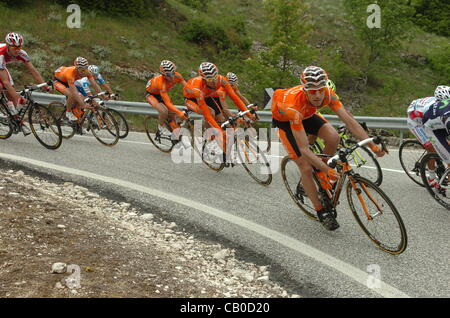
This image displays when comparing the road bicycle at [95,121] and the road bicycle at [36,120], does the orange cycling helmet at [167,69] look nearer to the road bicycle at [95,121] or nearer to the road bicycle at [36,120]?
the road bicycle at [95,121]

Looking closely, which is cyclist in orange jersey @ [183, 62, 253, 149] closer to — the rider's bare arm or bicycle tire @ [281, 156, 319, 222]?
bicycle tire @ [281, 156, 319, 222]

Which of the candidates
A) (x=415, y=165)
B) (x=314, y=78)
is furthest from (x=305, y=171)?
(x=415, y=165)

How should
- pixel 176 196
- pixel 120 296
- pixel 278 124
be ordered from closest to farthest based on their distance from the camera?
pixel 120 296 → pixel 278 124 → pixel 176 196

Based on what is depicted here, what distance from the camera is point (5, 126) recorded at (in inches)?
381

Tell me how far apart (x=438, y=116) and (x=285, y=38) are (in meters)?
18.5

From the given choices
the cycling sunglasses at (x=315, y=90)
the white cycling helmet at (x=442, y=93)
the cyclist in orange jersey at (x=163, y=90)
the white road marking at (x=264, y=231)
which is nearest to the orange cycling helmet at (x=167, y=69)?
the cyclist in orange jersey at (x=163, y=90)

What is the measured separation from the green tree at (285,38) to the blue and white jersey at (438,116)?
17.6m

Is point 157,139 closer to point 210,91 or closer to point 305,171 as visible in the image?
point 210,91

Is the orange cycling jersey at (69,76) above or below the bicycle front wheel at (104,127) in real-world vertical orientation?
above

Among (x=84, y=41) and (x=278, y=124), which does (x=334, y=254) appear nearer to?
(x=278, y=124)

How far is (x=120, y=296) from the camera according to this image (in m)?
3.70

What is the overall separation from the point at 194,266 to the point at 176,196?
7.42 ft

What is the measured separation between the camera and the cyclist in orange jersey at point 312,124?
16.3 ft
